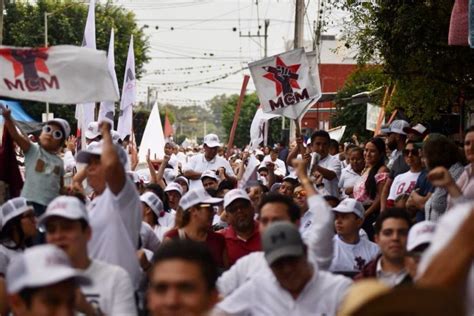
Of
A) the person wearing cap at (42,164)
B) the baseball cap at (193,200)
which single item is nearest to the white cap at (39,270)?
the baseball cap at (193,200)

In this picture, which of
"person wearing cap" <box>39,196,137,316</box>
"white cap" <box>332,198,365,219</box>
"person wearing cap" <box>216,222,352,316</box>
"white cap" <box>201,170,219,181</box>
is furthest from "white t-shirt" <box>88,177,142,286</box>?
"white cap" <box>201,170,219,181</box>

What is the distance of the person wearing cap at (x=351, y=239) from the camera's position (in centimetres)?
924

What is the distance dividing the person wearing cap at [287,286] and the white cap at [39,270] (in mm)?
1385

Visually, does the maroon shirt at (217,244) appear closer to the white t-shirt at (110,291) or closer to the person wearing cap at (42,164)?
the person wearing cap at (42,164)

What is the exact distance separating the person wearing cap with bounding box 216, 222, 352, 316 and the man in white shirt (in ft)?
22.8

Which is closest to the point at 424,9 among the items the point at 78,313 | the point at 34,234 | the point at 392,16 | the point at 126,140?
the point at 392,16

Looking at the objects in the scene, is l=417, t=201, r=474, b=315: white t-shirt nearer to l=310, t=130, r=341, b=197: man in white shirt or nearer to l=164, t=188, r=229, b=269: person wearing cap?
l=164, t=188, r=229, b=269: person wearing cap

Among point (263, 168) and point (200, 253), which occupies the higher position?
point (200, 253)

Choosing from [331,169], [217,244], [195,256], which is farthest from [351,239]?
[195,256]

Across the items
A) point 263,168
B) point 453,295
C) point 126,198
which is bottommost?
point 263,168

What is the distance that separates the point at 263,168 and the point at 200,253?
46.2 feet

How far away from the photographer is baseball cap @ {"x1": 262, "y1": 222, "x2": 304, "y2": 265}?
5848 millimetres

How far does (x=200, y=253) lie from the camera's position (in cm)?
473

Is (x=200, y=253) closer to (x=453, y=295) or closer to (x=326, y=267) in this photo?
(x=453, y=295)
